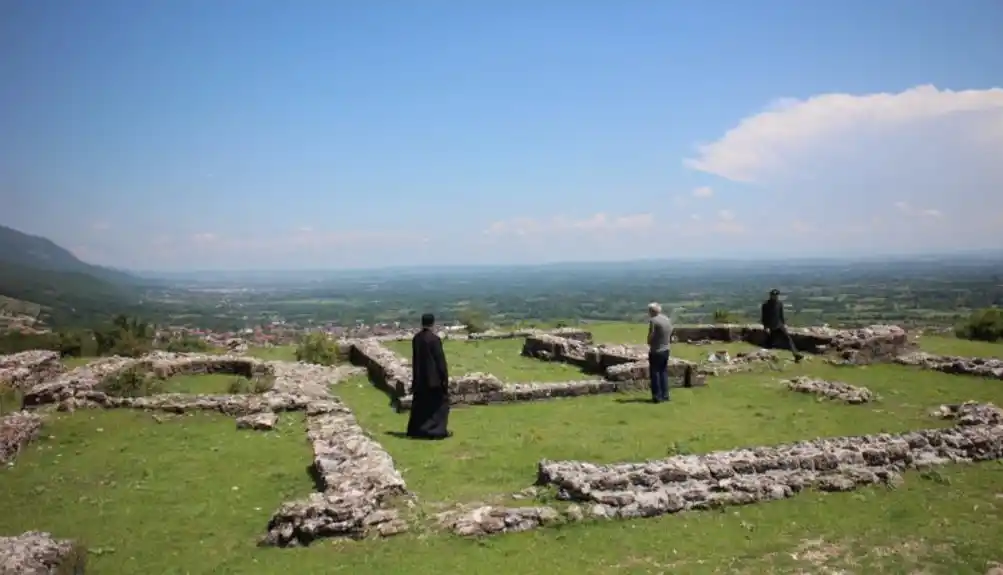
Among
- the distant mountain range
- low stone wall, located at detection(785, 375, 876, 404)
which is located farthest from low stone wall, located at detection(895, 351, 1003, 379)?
the distant mountain range

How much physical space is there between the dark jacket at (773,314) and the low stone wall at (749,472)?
11.8 m

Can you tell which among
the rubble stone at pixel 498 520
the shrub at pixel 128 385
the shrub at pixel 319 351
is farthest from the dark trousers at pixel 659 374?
the shrub at pixel 128 385

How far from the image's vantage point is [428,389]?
13078 millimetres

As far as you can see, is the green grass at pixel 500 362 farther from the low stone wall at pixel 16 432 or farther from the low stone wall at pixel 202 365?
the low stone wall at pixel 16 432

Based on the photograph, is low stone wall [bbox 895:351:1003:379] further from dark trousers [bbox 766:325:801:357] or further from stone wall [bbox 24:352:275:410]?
stone wall [bbox 24:352:275:410]

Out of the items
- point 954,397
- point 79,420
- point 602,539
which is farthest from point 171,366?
point 954,397

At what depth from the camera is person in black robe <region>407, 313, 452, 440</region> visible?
13070 millimetres

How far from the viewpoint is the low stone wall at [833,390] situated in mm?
15398

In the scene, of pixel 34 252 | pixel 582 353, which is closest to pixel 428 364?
pixel 582 353

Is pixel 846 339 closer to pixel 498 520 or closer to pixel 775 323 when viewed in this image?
pixel 775 323

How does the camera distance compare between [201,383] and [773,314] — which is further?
[773,314]

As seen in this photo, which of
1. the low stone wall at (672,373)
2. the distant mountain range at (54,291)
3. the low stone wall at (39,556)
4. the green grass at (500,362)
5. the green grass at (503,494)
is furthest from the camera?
the distant mountain range at (54,291)

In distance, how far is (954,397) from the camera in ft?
51.9

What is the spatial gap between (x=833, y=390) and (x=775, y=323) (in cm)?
705
